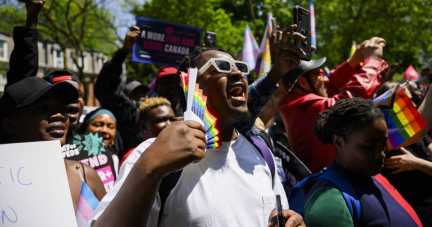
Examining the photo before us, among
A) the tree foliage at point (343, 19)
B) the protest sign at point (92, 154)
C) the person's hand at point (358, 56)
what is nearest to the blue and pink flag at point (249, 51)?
the person's hand at point (358, 56)

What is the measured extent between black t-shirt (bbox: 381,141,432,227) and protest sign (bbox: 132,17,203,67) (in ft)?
10.5

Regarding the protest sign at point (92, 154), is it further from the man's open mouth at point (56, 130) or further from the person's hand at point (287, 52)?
the person's hand at point (287, 52)

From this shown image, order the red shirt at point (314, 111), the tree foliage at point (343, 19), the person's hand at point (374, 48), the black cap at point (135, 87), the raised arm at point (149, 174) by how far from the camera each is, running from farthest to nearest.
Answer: the tree foliage at point (343, 19)
the black cap at point (135, 87)
the person's hand at point (374, 48)
the red shirt at point (314, 111)
the raised arm at point (149, 174)

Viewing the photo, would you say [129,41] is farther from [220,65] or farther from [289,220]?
[289,220]

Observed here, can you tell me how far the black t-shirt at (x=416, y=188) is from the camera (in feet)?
8.57

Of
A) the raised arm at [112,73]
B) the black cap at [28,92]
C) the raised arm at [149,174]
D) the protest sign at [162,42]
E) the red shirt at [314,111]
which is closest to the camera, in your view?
the raised arm at [149,174]

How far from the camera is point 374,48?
3.32 metres

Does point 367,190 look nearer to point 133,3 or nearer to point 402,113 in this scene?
point 402,113

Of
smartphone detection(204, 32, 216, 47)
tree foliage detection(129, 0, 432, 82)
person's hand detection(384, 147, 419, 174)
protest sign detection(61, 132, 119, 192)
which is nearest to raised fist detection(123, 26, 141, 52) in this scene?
smartphone detection(204, 32, 216, 47)

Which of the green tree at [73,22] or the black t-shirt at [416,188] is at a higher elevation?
the green tree at [73,22]

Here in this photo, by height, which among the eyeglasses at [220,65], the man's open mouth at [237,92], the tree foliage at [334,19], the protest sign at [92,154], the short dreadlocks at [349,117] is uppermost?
the tree foliage at [334,19]

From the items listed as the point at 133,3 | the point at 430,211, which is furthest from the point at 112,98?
the point at 133,3

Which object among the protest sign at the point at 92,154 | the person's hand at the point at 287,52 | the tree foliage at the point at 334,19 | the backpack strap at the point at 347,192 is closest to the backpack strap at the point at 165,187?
the backpack strap at the point at 347,192

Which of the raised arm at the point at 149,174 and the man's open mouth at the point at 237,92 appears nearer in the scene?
the raised arm at the point at 149,174
